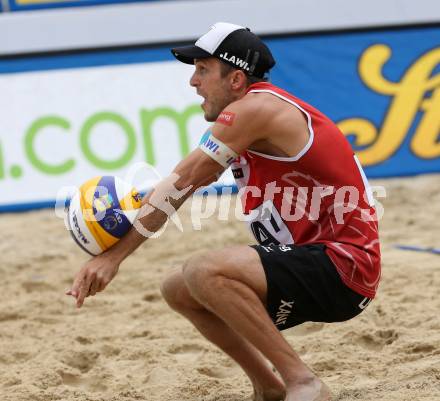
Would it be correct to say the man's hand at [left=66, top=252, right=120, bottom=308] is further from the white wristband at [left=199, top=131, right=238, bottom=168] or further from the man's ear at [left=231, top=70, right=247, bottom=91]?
the man's ear at [left=231, top=70, right=247, bottom=91]

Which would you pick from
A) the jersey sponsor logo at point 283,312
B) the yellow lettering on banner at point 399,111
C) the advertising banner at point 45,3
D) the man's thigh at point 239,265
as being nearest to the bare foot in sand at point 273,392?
the jersey sponsor logo at point 283,312

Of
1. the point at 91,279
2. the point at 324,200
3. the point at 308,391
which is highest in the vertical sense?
the point at 324,200

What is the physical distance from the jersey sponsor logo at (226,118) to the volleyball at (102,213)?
47cm

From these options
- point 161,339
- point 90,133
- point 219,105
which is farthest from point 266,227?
point 90,133

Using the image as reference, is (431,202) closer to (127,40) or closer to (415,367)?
(127,40)

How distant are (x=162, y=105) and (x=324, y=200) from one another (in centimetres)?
477

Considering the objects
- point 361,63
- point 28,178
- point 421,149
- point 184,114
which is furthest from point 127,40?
point 421,149

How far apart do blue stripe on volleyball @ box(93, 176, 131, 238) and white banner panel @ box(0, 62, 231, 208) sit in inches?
169

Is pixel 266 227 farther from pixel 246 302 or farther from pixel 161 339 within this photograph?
pixel 161 339

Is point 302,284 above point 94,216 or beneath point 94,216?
beneath

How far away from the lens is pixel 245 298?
3387 millimetres

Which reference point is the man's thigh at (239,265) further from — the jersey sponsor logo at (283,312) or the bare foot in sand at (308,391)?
the bare foot in sand at (308,391)

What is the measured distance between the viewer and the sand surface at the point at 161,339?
3951 millimetres

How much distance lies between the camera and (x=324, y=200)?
356 cm
